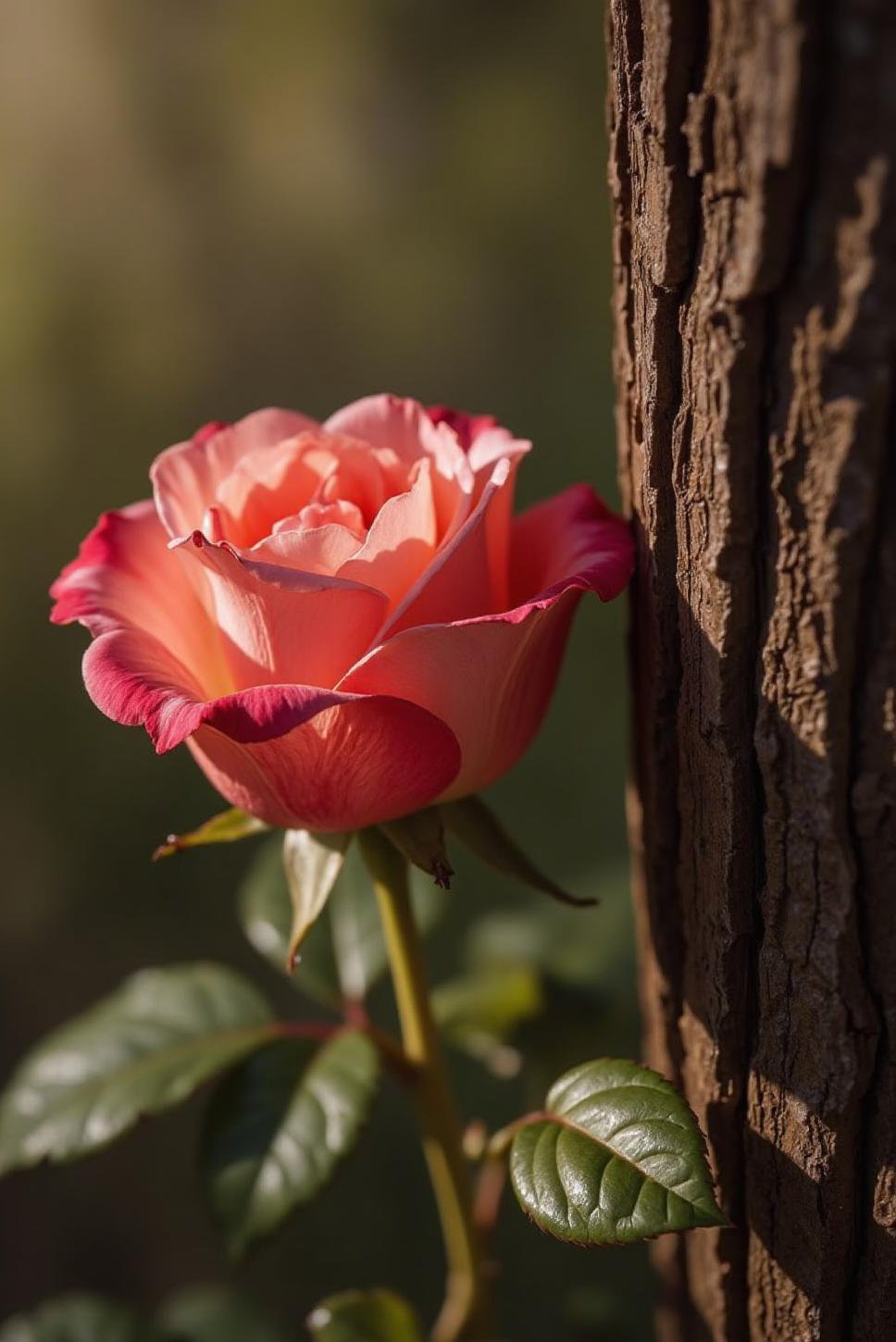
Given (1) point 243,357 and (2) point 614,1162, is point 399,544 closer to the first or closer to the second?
(2) point 614,1162

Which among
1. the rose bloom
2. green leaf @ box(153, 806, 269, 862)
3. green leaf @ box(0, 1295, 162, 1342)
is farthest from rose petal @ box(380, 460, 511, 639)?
green leaf @ box(0, 1295, 162, 1342)

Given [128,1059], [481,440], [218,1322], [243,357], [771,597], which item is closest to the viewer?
[771,597]

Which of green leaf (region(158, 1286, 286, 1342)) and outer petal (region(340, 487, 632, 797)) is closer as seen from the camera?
outer petal (region(340, 487, 632, 797))

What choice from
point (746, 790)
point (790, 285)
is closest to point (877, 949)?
point (746, 790)

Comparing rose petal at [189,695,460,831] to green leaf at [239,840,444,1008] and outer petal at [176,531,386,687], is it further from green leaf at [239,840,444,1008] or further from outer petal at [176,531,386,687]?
green leaf at [239,840,444,1008]

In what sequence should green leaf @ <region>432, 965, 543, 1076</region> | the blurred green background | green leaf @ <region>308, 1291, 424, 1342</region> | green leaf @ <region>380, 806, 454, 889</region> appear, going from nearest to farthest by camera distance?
green leaf @ <region>380, 806, 454, 889</region> → green leaf @ <region>308, 1291, 424, 1342</region> → green leaf @ <region>432, 965, 543, 1076</region> → the blurred green background

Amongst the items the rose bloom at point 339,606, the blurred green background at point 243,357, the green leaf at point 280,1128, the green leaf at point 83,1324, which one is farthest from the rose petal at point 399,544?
the blurred green background at point 243,357

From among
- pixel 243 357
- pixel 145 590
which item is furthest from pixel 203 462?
pixel 243 357

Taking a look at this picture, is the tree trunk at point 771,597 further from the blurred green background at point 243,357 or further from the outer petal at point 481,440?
the blurred green background at point 243,357
